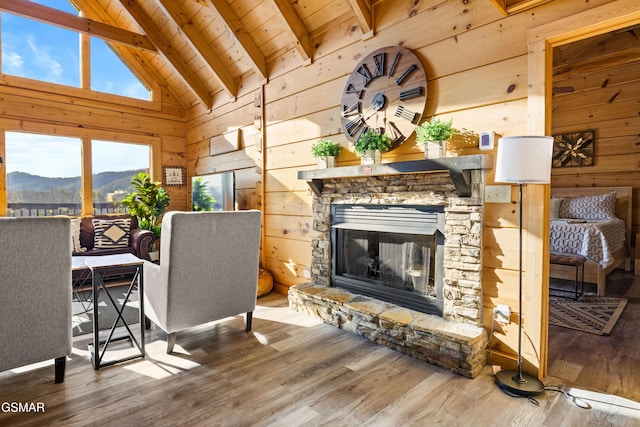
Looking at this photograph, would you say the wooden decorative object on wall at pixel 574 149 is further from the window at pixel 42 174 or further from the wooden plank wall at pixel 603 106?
the window at pixel 42 174

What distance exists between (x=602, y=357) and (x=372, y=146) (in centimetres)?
218

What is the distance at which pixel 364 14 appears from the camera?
2.99m

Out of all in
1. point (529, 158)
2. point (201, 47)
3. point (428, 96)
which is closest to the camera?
point (529, 158)

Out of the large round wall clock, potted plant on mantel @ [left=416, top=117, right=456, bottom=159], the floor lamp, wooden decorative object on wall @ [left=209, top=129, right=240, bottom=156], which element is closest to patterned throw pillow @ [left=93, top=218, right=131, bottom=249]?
wooden decorative object on wall @ [left=209, top=129, right=240, bottom=156]

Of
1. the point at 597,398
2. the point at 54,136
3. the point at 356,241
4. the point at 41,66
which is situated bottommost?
the point at 597,398

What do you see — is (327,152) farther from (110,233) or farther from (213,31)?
(110,233)

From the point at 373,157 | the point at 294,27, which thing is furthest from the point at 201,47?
the point at 373,157

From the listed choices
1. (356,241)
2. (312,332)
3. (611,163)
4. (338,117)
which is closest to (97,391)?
(312,332)

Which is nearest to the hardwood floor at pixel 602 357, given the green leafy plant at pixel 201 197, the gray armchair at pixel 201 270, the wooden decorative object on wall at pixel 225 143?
the gray armchair at pixel 201 270

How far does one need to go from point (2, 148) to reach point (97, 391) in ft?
14.5

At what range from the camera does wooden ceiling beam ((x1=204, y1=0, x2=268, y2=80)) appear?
3.75 m

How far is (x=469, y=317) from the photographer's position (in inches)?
94.7

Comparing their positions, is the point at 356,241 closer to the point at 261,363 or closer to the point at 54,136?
the point at 261,363

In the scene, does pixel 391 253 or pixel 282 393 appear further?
pixel 391 253
